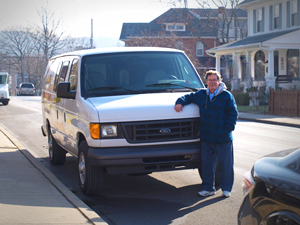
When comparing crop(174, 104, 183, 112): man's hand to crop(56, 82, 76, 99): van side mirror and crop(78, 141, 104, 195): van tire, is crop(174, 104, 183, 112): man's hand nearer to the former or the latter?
crop(78, 141, 104, 195): van tire

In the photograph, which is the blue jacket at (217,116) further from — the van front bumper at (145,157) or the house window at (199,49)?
the house window at (199,49)

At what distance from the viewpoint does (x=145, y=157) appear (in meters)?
→ 5.74

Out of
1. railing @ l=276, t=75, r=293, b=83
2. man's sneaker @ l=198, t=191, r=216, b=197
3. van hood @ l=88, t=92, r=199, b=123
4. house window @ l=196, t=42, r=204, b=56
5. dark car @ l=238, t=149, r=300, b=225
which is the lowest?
man's sneaker @ l=198, t=191, r=216, b=197

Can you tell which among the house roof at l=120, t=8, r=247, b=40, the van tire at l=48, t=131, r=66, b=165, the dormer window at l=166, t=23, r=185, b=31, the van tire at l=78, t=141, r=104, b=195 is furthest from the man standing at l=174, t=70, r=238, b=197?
the dormer window at l=166, t=23, r=185, b=31

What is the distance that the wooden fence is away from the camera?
797 inches

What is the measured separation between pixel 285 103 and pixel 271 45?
812 centimetres

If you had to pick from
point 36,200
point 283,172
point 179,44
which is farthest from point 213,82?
point 179,44

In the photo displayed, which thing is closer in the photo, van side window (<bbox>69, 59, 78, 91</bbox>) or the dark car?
the dark car

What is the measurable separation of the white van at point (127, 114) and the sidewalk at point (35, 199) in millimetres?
543

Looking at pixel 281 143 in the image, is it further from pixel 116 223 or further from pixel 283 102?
pixel 283 102

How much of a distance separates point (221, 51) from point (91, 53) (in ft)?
94.3

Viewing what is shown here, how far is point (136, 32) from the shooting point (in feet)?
175

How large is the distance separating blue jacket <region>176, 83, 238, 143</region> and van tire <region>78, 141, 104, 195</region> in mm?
1503

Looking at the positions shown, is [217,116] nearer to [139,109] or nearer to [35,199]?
[139,109]
